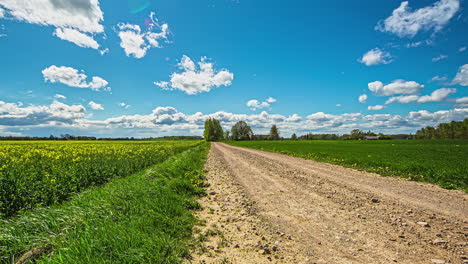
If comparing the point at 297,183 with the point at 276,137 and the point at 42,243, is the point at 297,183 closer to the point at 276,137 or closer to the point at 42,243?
the point at 42,243

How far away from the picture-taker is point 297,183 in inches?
360

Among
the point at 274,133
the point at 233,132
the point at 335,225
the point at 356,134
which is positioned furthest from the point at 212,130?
the point at 335,225

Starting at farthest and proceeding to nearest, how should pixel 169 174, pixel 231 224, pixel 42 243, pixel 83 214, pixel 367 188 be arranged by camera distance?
pixel 169 174 → pixel 367 188 → pixel 231 224 → pixel 83 214 → pixel 42 243

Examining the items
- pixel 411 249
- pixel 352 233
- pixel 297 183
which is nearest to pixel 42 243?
pixel 352 233

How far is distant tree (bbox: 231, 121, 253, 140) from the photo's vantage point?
142250mm

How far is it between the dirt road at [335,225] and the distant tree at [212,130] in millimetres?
115931

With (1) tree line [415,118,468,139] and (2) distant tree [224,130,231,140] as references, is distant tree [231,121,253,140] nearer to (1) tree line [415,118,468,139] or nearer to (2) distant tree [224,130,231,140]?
(2) distant tree [224,130,231,140]

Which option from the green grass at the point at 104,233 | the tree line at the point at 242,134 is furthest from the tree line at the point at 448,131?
the green grass at the point at 104,233

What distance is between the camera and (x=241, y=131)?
5620 inches

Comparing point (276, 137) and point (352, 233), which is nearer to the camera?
point (352, 233)

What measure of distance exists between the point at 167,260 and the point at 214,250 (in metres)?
0.95

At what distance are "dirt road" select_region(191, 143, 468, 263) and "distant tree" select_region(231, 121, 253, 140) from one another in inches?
5278

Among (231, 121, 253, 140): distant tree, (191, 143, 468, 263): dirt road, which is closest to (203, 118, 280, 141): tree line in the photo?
(231, 121, 253, 140): distant tree

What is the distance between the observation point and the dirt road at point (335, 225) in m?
3.51
